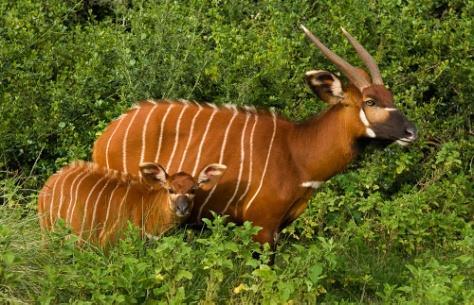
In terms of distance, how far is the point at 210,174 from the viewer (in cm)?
644

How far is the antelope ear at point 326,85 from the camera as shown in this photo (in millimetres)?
6652

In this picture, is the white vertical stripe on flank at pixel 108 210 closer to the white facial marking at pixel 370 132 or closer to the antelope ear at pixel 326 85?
the antelope ear at pixel 326 85

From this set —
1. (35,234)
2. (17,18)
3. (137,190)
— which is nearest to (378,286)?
(137,190)

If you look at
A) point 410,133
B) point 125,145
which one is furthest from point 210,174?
point 410,133

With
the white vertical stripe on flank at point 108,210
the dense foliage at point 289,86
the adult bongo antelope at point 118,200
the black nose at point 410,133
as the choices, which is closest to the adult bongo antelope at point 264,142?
the black nose at point 410,133

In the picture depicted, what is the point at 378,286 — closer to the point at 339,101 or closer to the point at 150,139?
the point at 339,101

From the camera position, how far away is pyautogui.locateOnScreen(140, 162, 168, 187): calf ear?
6520 millimetres

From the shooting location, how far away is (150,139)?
680cm

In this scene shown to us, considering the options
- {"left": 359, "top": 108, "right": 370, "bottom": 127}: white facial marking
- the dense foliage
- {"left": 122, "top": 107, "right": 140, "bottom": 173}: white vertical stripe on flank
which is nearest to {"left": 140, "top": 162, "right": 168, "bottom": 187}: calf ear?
{"left": 122, "top": 107, "right": 140, "bottom": 173}: white vertical stripe on flank

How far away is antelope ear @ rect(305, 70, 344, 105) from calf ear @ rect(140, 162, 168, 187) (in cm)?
106

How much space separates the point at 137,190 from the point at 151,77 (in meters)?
1.74

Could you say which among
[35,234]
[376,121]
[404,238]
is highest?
[376,121]

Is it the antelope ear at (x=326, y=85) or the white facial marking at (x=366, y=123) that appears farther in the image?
the antelope ear at (x=326, y=85)

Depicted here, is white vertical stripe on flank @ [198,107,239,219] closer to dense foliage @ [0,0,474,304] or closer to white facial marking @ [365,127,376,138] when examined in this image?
dense foliage @ [0,0,474,304]
